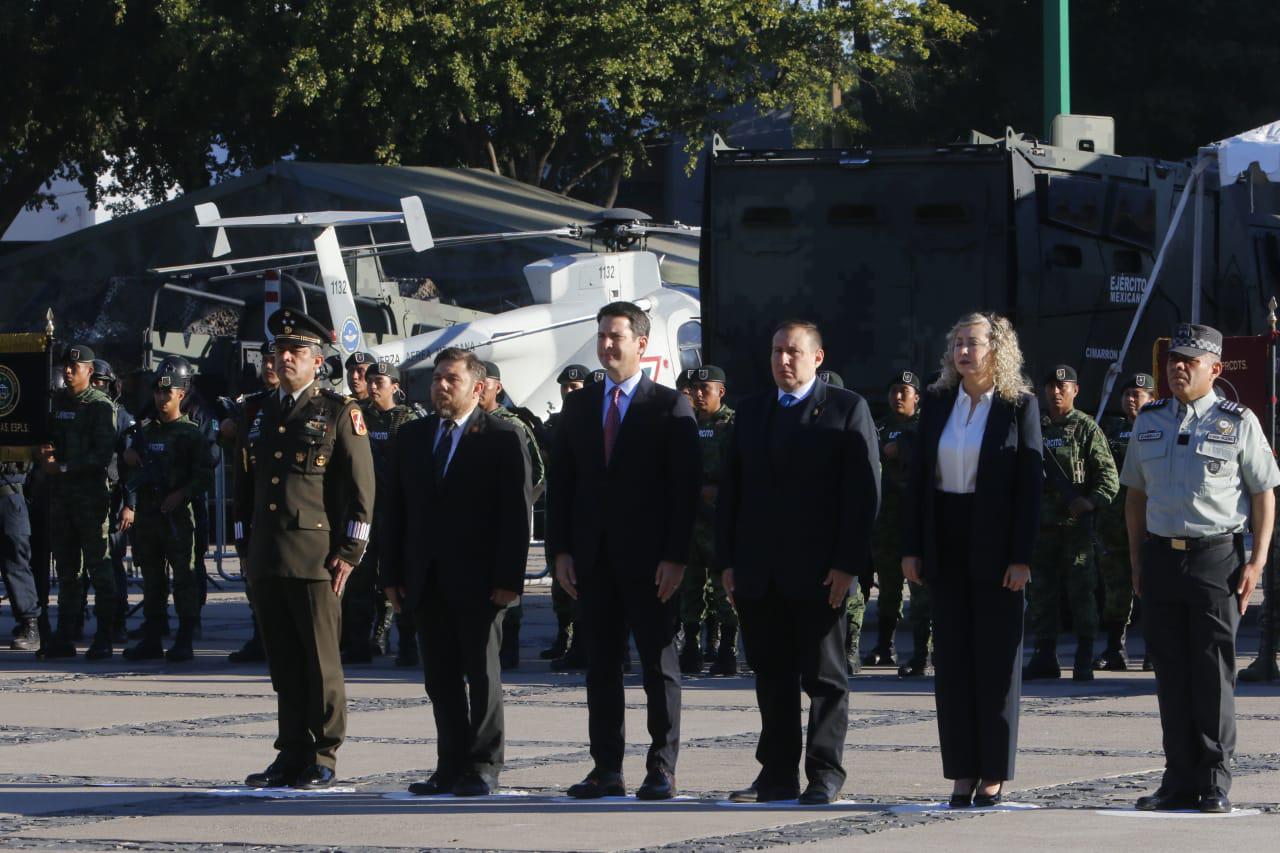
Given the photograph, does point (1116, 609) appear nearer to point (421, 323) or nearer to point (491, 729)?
point (491, 729)

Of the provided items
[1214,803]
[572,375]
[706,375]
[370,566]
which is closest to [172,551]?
[370,566]

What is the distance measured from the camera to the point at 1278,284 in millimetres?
16797

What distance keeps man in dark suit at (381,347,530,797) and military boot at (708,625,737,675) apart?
170 inches

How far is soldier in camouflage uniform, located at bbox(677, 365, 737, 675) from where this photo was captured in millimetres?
12680

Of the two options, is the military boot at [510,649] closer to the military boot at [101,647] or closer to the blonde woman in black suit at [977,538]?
the military boot at [101,647]

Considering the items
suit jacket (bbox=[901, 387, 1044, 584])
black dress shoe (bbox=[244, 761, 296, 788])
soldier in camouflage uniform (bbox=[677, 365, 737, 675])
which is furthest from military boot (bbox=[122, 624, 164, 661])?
suit jacket (bbox=[901, 387, 1044, 584])

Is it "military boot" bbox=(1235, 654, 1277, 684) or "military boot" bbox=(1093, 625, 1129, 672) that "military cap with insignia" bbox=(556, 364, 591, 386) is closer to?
"military boot" bbox=(1093, 625, 1129, 672)

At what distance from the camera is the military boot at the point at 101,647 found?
551 inches

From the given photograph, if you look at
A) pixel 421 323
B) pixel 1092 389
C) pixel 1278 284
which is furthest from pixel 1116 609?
pixel 421 323

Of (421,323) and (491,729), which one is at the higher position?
(421,323)

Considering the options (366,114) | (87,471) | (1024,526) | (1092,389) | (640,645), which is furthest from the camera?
(366,114)

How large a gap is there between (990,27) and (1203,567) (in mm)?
35096

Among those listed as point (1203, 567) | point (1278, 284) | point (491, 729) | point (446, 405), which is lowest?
point (491, 729)

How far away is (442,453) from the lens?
836 centimetres
